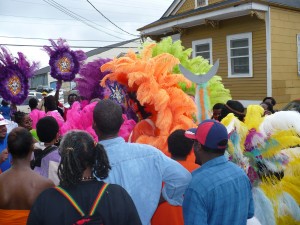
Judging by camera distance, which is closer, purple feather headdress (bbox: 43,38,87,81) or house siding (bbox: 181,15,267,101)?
purple feather headdress (bbox: 43,38,87,81)

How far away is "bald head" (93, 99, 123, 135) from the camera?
2.38 metres

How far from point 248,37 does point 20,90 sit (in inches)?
337

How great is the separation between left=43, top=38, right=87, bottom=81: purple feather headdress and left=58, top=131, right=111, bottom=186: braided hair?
5.74 metres

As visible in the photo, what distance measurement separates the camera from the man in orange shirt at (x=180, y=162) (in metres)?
2.94

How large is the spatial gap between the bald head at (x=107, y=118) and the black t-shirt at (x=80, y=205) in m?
0.54

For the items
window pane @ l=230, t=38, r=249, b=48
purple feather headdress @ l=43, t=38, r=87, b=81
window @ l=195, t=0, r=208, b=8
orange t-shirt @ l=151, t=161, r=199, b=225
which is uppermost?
window @ l=195, t=0, r=208, b=8

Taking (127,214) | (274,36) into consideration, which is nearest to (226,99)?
(127,214)

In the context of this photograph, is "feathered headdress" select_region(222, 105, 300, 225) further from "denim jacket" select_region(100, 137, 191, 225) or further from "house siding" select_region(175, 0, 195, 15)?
"house siding" select_region(175, 0, 195, 15)

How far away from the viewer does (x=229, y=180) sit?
2.30m

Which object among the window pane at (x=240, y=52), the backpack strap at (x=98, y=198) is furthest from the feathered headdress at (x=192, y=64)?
the window pane at (x=240, y=52)

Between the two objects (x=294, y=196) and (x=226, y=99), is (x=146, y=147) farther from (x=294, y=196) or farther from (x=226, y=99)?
(x=226, y=99)

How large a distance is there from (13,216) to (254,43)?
11408mm

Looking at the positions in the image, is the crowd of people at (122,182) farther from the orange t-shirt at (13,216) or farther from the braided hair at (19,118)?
the braided hair at (19,118)

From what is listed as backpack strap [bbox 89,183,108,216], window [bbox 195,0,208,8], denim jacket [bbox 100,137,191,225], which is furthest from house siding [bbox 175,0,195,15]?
Result: backpack strap [bbox 89,183,108,216]
